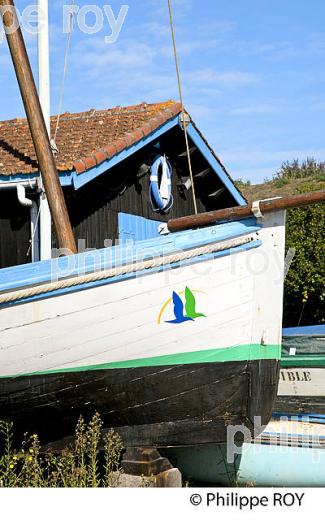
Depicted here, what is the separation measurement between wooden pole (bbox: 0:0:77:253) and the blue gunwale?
118 centimetres

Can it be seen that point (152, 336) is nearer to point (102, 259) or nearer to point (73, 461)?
point (102, 259)

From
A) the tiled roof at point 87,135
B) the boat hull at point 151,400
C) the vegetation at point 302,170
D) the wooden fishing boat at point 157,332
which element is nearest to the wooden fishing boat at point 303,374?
the wooden fishing boat at point 157,332

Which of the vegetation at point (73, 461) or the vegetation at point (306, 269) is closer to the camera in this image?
the vegetation at point (73, 461)

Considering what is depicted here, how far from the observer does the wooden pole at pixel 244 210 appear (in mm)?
5775

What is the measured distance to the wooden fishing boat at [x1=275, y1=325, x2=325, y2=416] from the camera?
9.42m

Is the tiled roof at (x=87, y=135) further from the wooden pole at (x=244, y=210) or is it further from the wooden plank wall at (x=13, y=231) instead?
the wooden pole at (x=244, y=210)

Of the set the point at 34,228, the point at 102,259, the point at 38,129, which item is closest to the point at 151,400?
the point at 102,259

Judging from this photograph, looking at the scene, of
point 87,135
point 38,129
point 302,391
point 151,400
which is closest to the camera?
point 151,400

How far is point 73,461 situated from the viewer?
234 inches

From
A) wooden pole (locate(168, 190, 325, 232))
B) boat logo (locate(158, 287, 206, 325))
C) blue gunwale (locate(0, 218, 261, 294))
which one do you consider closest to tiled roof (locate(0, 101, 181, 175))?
wooden pole (locate(168, 190, 325, 232))

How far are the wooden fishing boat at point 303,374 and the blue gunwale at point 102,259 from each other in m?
4.14

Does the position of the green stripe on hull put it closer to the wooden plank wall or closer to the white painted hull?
the white painted hull

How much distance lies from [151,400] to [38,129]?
2977 mm
